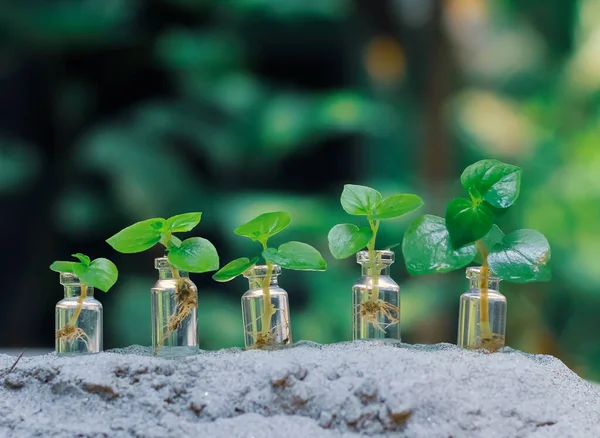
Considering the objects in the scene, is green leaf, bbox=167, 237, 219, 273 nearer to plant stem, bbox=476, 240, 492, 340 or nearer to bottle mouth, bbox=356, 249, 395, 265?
bottle mouth, bbox=356, 249, 395, 265

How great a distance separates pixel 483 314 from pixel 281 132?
7.62 ft

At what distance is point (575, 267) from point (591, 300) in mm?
196

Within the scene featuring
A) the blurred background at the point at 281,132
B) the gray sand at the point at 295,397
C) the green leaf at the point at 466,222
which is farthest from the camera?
the blurred background at the point at 281,132

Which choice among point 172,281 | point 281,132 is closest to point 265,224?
point 172,281

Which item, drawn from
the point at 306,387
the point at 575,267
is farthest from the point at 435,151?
the point at 306,387

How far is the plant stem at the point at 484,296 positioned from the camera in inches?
36.5

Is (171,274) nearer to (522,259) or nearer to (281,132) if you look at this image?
(522,259)

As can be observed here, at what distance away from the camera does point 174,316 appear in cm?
94

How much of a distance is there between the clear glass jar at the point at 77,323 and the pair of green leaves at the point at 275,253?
18 centimetres

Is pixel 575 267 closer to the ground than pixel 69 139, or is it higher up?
closer to the ground

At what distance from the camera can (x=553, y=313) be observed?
9.87 ft

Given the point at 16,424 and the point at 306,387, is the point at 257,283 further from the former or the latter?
the point at 16,424

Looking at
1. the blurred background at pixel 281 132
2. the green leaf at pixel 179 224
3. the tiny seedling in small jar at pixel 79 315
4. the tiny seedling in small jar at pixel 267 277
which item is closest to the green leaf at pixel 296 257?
the tiny seedling in small jar at pixel 267 277

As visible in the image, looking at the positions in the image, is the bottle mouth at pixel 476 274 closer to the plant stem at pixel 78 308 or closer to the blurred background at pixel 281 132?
the plant stem at pixel 78 308
